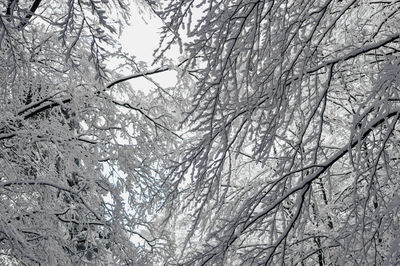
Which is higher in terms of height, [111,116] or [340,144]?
[340,144]

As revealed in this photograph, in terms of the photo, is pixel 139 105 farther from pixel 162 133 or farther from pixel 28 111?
pixel 28 111

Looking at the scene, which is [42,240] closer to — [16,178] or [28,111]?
[16,178]

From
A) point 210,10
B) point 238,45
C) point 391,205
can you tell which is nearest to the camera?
point 391,205

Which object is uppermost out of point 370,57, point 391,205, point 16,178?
point 370,57

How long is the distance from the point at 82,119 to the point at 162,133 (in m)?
1.02

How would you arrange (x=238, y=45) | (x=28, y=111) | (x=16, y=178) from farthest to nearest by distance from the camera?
(x=28, y=111)
(x=16, y=178)
(x=238, y=45)

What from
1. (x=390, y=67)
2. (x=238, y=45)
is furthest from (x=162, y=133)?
(x=390, y=67)

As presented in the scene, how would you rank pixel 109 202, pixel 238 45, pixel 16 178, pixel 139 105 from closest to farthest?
pixel 238 45 < pixel 16 178 < pixel 109 202 < pixel 139 105

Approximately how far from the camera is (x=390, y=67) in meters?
2.27

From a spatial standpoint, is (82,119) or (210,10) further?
(82,119)

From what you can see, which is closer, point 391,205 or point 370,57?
A: point 391,205

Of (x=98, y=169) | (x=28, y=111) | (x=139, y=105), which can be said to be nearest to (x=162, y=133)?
(x=139, y=105)

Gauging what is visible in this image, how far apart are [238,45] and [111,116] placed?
2.98m

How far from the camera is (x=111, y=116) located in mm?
5531
